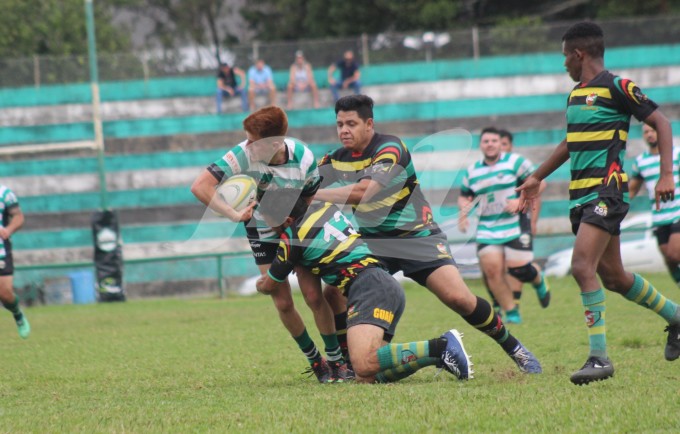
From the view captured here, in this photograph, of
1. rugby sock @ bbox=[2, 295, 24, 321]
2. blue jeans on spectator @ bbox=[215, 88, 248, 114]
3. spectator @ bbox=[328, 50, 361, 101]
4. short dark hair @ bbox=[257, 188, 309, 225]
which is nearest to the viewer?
short dark hair @ bbox=[257, 188, 309, 225]

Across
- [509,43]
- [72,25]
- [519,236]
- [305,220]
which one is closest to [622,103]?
[305,220]

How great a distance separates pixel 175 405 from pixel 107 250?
617 inches

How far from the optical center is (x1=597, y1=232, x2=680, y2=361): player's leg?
6840mm

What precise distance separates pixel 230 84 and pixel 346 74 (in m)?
3.30

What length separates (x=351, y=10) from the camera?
3384 cm

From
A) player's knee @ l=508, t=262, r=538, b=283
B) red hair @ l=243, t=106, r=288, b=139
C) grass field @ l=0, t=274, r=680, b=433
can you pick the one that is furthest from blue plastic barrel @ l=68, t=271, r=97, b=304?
red hair @ l=243, t=106, r=288, b=139

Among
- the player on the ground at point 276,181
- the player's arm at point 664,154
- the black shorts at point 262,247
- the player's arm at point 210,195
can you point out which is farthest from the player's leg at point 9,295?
the player's arm at point 664,154

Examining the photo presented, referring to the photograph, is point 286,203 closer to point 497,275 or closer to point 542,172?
point 542,172

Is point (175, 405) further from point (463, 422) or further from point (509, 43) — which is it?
point (509, 43)

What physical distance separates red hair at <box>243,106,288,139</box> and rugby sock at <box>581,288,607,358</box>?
2.41 meters

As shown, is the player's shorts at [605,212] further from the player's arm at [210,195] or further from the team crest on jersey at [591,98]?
the player's arm at [210,195]

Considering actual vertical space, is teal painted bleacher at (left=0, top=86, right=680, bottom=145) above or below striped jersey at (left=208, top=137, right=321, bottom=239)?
above

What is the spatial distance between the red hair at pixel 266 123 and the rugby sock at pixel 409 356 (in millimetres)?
1720

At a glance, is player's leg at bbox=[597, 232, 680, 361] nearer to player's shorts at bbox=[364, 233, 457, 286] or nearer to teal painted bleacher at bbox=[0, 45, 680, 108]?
player's shorts at bbox=[364, 233, 457, 286]
